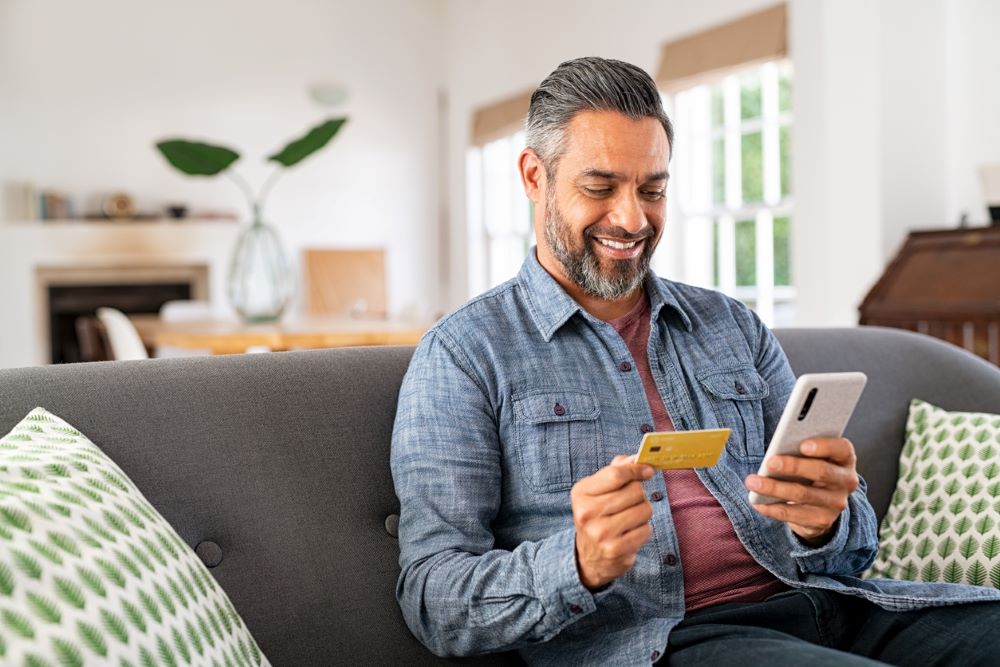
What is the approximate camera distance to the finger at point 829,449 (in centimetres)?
132

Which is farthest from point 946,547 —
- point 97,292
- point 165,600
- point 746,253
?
point 97,292

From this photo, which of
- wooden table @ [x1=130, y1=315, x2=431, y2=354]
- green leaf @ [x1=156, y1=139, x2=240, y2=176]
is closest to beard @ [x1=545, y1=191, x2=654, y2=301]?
wooden table @ [x1=130, y1=315, x2=431, y2=354]

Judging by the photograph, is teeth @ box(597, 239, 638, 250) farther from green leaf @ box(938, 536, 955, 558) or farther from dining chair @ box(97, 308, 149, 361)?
dining chair @ box(97, 308, 149, 361)

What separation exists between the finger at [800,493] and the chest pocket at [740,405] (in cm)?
20

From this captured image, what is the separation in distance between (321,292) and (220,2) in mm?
2513

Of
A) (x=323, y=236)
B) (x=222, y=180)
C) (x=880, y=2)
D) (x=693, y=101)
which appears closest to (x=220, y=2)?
(x=222, y=180)

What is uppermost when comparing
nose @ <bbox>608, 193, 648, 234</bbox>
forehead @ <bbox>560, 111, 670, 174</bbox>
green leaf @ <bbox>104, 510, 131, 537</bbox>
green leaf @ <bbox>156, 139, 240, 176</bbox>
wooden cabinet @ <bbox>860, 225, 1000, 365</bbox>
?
green leaf @ <bbox>156, 139, 240, 176</bbox>

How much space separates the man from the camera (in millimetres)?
1319

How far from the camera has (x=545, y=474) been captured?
1463 mm

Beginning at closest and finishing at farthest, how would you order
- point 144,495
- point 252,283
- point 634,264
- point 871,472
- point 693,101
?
point 144,495, point 634,264, point 871,472, point 252,283, point 693,101

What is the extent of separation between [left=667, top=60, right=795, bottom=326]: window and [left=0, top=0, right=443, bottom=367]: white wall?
2.39 meters

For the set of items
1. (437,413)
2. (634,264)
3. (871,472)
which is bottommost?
(871,472)

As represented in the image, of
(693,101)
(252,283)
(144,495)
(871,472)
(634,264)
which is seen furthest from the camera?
(693,101)

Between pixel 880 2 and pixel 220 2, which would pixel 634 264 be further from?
pixel 220 2
